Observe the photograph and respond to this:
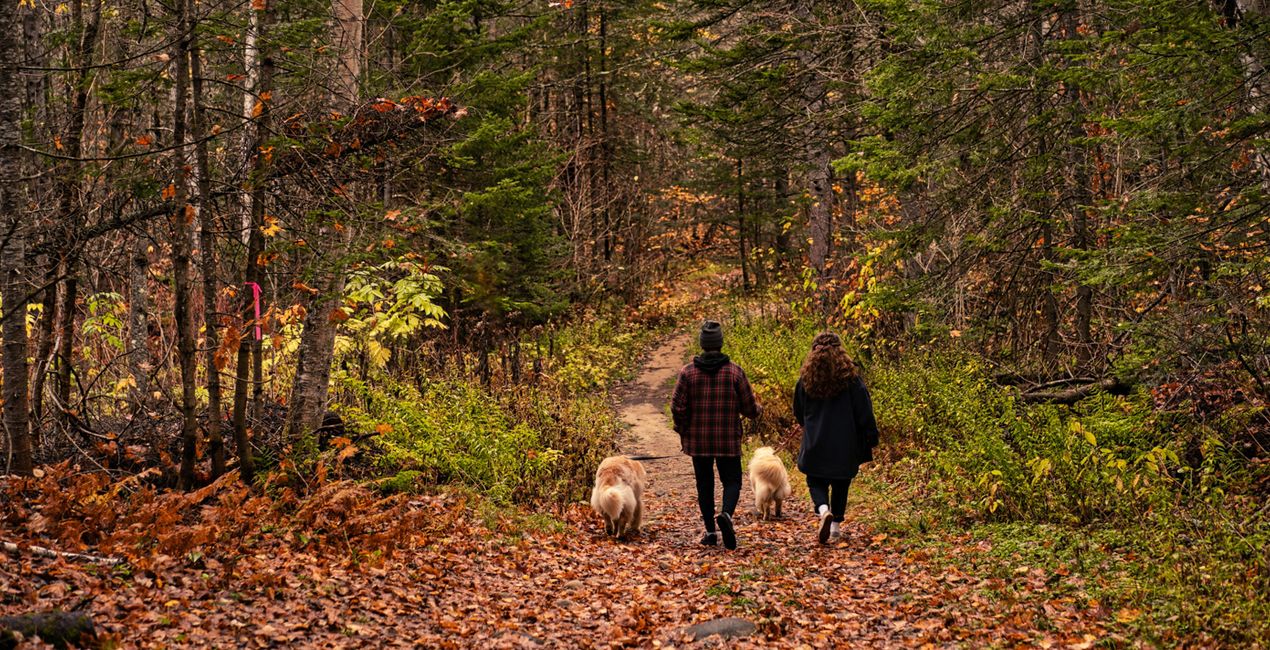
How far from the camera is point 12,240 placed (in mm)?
6191

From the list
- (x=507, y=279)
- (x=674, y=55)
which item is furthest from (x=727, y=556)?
(x=674, y=55)

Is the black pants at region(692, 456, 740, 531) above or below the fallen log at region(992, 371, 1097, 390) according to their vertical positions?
below

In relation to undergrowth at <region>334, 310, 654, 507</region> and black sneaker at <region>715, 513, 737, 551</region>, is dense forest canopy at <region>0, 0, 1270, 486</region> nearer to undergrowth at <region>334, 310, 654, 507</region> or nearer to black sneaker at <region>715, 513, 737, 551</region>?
undergrowth at <region>334, 310, 654, 507</region>

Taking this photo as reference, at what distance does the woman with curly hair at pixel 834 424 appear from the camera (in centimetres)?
797

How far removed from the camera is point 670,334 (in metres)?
26.6

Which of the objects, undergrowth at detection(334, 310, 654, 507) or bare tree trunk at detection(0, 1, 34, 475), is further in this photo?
undergrowth at detection(334, 310, 654, 507)

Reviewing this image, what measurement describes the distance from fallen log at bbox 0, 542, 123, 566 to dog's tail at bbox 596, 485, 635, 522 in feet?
13.6

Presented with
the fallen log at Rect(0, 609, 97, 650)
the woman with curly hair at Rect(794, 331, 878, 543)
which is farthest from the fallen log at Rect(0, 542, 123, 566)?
the woman with curly hair at Rect(794, 331, 878, 543)

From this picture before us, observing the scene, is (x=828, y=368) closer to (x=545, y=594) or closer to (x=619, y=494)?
(x=619, y=494)

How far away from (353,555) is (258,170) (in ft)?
11.1

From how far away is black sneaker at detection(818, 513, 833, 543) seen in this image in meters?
7.99

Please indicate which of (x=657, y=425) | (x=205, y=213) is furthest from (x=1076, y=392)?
(x=205, y=213)

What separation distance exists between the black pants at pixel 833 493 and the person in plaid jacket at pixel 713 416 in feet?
2.53

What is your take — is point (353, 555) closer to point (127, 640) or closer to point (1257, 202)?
point (127, 640)
